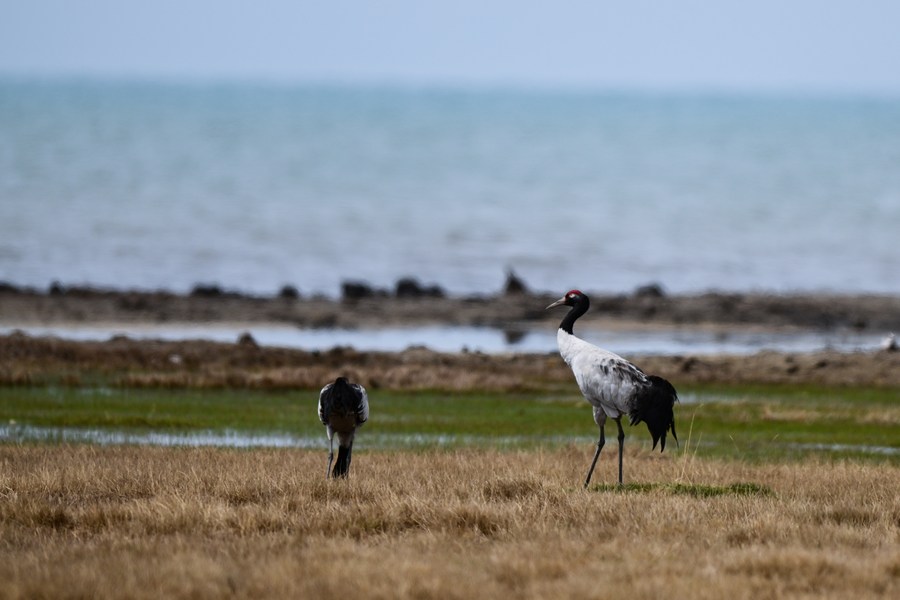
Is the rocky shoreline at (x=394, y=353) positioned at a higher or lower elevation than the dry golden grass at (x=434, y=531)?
higher

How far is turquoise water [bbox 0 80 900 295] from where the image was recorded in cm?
5522

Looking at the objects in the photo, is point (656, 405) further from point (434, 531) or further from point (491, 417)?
point (491, 417)

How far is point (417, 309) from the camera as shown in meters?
40.0

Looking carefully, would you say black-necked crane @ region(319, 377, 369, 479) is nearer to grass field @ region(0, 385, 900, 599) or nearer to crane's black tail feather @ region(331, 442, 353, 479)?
crane's black tail feather @ region(331, 442, 353, 479)

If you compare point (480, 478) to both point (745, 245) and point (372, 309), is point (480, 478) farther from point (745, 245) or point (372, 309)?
point (745, 245)

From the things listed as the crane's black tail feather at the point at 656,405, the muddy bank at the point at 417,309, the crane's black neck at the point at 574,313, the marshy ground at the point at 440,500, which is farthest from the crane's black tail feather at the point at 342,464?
the muddy bank at the point at 417,309

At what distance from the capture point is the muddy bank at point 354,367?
2481cm

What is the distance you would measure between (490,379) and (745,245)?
45793mm

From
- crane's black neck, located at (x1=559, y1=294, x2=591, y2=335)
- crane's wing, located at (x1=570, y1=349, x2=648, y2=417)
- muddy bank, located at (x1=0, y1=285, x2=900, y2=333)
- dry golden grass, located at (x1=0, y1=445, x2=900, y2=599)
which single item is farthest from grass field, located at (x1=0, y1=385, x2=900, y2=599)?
muddy bank, located at (x1=0, y1=285, x2=900, y2=333)

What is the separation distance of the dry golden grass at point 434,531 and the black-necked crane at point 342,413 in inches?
11.7

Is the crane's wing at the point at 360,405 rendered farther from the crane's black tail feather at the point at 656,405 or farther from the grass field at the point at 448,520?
the crane's black tail feather at the point at 656,405

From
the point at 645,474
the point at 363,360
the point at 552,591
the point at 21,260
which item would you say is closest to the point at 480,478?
the point at 645,474

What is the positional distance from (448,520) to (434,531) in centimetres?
29

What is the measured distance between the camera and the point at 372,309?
3953 centimetres
